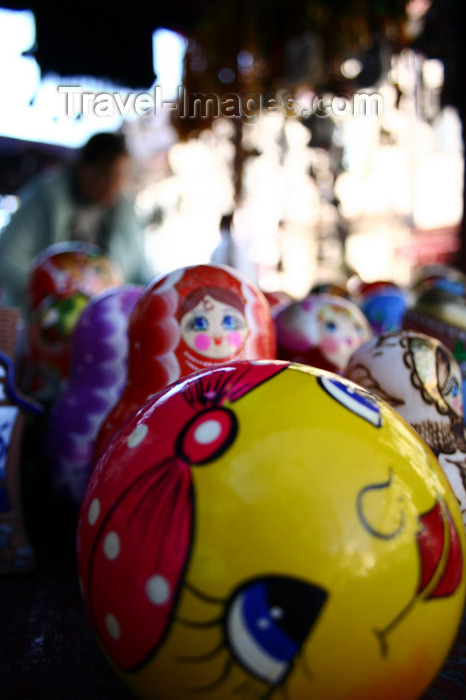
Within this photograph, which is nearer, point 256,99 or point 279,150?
point 256,99

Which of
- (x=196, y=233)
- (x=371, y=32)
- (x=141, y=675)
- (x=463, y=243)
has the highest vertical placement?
(x=371, y=32)

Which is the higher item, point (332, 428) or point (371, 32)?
point (371, 32)

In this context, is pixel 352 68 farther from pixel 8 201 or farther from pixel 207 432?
pixel 8 201

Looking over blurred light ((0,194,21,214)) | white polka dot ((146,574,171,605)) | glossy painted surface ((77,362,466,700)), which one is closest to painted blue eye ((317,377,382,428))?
glossy painted surface ((77,362,466,700))

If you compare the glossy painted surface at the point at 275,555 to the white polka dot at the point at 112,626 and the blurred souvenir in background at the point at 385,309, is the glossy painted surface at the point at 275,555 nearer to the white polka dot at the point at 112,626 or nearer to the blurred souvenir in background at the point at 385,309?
the white polka dot at the point at 112,626

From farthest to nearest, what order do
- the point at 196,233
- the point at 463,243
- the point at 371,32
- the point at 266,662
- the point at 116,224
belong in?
the point at 196,233 → the point at 463,243 → the point at 116,224 → the point at 371,32 → the point at 266,662

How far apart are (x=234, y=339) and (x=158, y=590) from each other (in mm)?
669

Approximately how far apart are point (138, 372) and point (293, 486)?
2.44ft

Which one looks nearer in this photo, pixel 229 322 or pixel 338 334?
pixel 229 322

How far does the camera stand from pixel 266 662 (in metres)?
0.61

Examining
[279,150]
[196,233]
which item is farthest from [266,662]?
[196,233]

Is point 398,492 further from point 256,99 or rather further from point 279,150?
point 279,150

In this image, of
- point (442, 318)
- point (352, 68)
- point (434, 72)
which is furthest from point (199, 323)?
point (434, 72)

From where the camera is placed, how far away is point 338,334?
1.72 m
